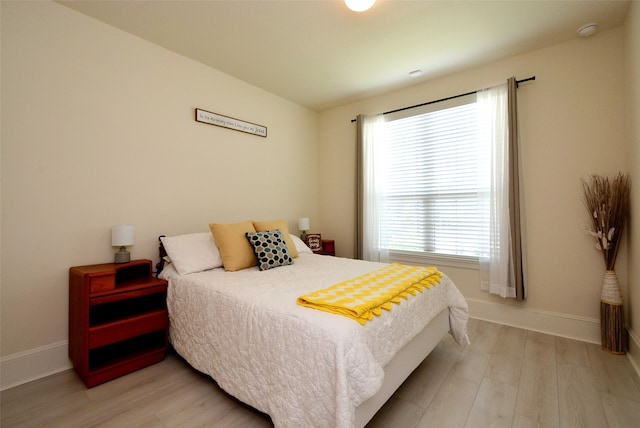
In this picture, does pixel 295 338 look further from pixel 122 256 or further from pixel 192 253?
pixel 122 256

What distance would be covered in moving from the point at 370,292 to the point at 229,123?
2.51 metres

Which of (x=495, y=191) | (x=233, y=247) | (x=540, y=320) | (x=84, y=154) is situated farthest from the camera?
(x=495, y=191)

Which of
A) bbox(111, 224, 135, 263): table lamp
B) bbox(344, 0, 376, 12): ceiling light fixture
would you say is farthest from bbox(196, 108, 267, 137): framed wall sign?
bbox(344, 0, 376, 12): ceiling light fixture

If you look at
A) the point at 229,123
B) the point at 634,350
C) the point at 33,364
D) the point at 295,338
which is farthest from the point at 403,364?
the point at 229,123

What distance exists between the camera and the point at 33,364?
196cm

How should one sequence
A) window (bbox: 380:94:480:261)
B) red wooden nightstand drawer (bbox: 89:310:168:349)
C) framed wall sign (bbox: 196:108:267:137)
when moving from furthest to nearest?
window (bbox: 380:94:480:261), framed wall sign (bbox: 196:108:267:137), red wooden nightstand drawer (bbox: 89:310:168:349)

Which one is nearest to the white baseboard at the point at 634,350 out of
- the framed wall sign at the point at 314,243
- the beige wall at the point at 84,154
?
the framed wall sign at the point at 314,243

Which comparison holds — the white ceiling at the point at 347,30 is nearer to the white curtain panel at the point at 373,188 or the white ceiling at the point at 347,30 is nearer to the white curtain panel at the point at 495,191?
the white curtain panel at the point at 495,191

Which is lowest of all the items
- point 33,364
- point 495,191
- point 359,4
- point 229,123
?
point 33,364

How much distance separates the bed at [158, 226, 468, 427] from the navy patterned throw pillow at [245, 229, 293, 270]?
0.31 feet

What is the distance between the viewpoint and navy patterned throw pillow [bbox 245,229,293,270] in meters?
2.43

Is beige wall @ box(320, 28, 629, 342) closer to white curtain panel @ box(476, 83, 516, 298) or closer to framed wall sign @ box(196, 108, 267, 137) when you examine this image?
white curtain panel @ box(476, 83, 516, 298)

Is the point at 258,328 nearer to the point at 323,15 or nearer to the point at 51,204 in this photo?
the point at 51,204

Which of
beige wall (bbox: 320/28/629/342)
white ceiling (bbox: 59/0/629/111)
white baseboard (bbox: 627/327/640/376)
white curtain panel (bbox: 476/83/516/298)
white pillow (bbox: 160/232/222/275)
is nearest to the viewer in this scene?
white baseboard (bbox: 627/327/640/376)
